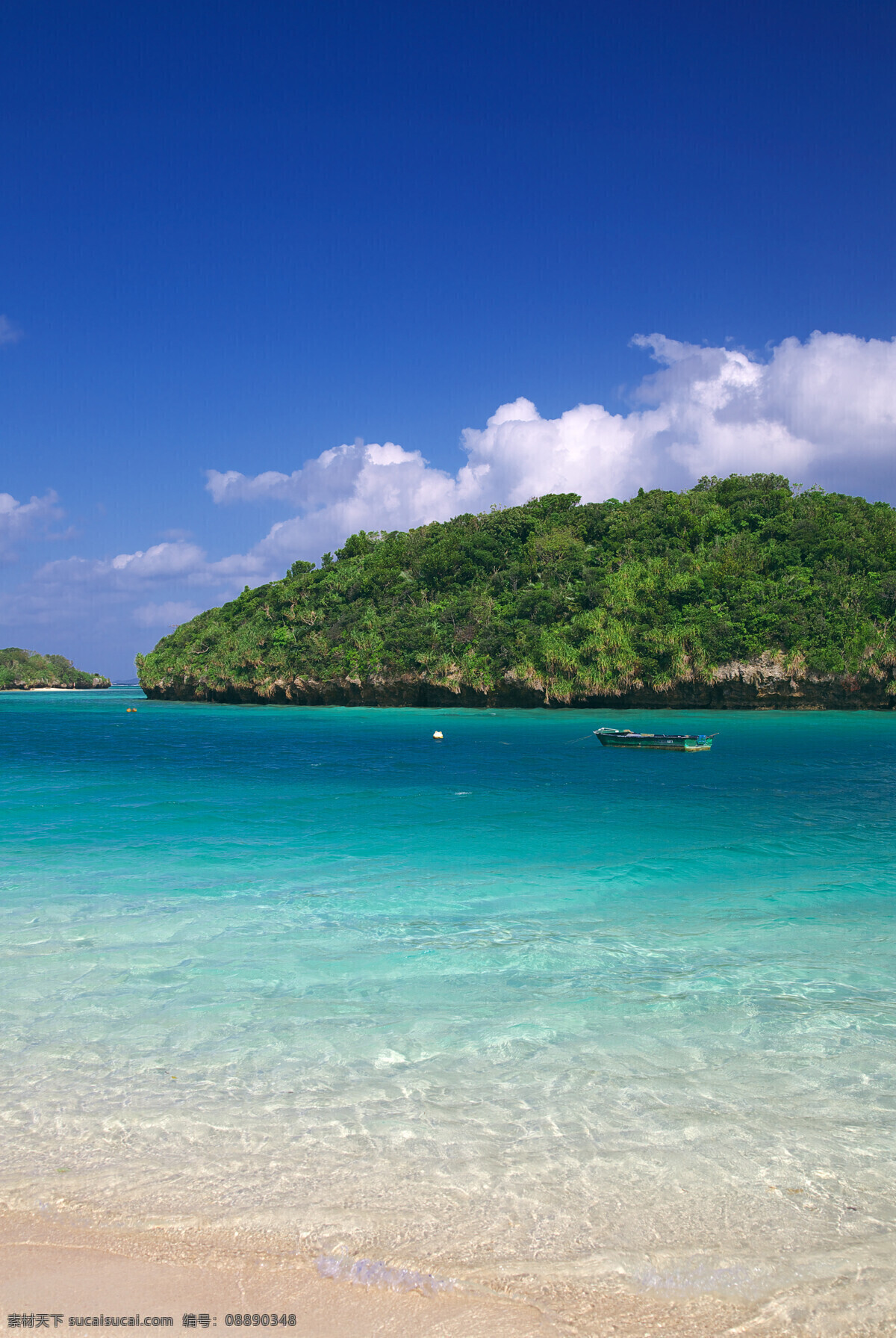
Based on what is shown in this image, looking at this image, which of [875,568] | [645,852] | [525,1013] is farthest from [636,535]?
[525,1013]

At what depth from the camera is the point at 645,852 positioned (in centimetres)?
1307

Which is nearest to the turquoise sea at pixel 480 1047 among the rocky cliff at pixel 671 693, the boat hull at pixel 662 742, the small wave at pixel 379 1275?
the small wave at pixel 379 1275

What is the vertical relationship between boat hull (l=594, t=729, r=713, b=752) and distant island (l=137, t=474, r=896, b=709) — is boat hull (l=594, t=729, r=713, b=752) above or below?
below

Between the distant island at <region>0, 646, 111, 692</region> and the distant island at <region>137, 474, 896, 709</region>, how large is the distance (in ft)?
318

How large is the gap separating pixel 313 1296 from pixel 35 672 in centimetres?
19619

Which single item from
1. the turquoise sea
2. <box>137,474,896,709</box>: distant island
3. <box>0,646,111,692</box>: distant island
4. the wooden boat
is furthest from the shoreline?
<box>0,646,111,692</box>: distant island

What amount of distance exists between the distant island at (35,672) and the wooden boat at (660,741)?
6466 inches

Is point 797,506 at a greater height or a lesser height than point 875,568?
greater

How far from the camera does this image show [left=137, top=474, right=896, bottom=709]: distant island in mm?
61344

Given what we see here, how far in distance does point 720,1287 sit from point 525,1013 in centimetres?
316

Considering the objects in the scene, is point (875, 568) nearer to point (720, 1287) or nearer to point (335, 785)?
point (335, 785)

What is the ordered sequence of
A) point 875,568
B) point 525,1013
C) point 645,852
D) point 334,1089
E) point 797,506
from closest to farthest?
point 334,1089, point 525,1013, point 645,852, point 875,568, point 797,506

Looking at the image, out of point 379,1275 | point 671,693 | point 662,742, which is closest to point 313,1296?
point 379,1275

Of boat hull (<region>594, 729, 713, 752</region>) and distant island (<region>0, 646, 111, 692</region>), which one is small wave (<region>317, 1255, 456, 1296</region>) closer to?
boat hull (<region>594, 729, 713, 752</region>)
